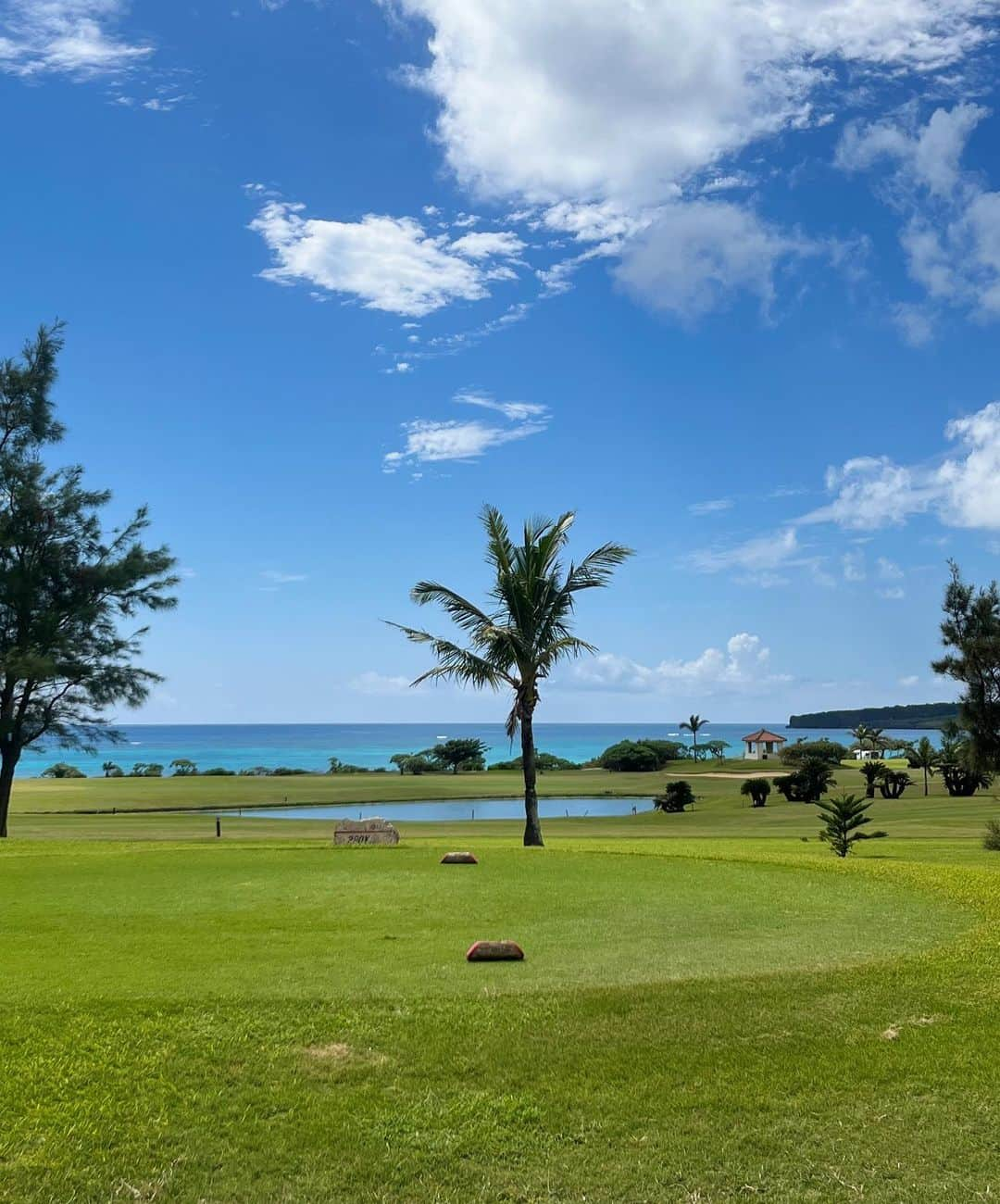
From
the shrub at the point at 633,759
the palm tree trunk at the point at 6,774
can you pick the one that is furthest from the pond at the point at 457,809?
the shrub at the point at 633,759

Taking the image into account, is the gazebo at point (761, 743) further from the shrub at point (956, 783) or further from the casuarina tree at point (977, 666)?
the casuarina tree at point (977, 666)

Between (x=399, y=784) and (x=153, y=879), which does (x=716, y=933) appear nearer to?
(x=153, y=879)

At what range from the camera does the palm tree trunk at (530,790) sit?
86.1ft

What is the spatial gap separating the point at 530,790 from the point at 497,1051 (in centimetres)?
2066

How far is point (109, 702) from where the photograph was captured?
115ft

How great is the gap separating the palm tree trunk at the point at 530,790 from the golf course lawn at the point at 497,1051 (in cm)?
1378

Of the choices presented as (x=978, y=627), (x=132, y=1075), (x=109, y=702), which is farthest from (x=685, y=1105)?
(x=109, y=702)

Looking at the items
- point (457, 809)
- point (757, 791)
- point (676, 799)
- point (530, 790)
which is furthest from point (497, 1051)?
point (457, 809)

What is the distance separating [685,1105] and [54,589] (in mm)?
32459

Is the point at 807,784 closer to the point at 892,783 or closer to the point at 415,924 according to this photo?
the point at 892,783

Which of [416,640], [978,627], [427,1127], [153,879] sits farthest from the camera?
[978,627]

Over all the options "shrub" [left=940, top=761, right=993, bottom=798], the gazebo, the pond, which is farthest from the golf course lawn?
the gazebo

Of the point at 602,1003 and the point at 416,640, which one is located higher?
the point at 416,640

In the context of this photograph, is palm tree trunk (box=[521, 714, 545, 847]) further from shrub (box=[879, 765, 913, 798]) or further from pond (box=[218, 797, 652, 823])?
shrub (box=[879, 765, 913, 798])
